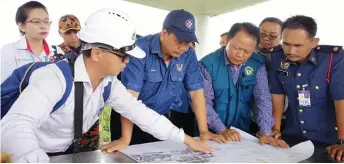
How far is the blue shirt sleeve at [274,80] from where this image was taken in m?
2.02

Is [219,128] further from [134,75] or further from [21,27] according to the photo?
[21,27]

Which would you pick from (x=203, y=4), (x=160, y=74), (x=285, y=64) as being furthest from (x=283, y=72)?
Answer: (x=203, y=4)

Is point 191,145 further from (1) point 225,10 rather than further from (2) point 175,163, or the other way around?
(1) point 225,10

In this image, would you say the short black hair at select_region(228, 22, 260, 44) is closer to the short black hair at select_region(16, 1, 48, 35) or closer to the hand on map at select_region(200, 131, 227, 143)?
the hand on map at select_region(200, 131, 227, 143)

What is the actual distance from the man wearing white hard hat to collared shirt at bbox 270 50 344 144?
0.76 m

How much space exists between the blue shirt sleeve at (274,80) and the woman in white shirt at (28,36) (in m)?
1.61

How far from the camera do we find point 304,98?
1.86 metres

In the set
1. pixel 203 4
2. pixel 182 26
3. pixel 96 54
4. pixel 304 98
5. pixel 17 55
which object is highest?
pixel 203 4

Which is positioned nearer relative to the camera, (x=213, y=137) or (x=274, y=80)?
(x=213, y=137)

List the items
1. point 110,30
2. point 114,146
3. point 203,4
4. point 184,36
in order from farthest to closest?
point 203,4 → point 184,36 → point 114,146 → point 110,30

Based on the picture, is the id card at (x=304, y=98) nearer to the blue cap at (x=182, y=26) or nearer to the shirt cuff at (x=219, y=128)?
the shirt cuff at (x=219, y=128)

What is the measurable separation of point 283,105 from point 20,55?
1.86m

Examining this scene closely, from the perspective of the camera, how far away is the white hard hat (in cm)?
124

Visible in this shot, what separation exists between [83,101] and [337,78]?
1.41m
